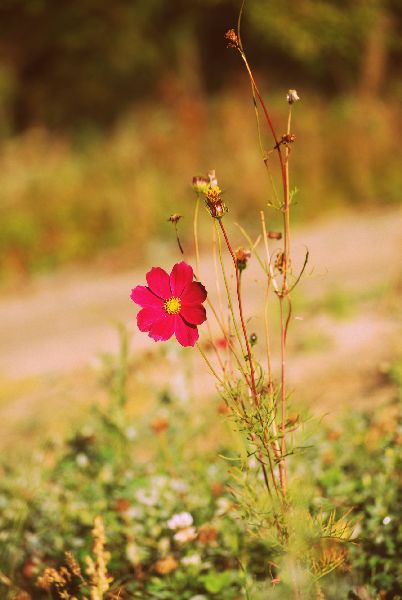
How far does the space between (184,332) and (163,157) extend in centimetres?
856

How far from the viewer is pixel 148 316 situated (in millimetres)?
1414

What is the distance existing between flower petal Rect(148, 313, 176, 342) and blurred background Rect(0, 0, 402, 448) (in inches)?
82.4

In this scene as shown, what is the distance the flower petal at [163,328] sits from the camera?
1391 millimetres

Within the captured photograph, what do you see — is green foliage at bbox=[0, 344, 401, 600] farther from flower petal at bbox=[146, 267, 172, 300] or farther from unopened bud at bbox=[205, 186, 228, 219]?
unopened bud at bbox=[205, 186, 228, 219]

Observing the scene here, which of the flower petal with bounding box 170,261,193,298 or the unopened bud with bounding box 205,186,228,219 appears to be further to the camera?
the flower petal with bounding box 170,261,193,298

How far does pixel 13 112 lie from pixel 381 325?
49.6 ft

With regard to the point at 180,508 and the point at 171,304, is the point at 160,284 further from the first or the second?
the point at 180,508

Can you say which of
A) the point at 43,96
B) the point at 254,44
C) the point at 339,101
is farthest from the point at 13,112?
the point at 339,101

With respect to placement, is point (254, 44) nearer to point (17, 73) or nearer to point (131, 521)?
Answer: point (17, 73)

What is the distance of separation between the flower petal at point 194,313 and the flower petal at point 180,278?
0.13 ft

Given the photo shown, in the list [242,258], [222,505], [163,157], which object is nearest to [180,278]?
[242,258]

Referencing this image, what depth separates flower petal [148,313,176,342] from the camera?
1391mm

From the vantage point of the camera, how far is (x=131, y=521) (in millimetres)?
2246

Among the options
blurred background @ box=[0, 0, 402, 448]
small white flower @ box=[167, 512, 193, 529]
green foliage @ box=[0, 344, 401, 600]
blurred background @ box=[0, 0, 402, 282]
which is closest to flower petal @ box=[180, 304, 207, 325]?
green foliage @ box=[0, 344, 401, 600]
